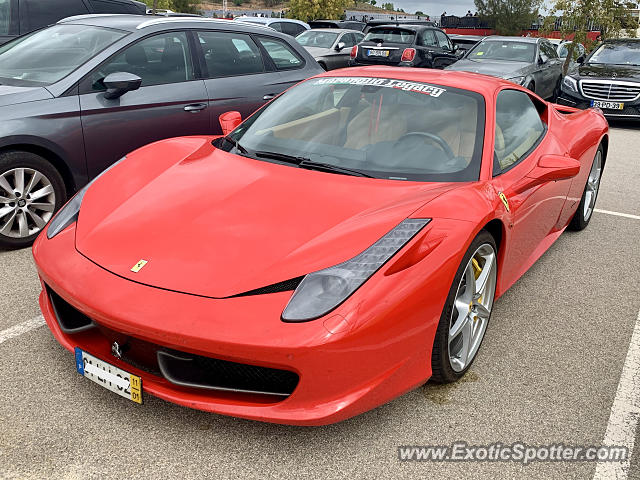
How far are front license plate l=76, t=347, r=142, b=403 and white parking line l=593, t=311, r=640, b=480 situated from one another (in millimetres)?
1725

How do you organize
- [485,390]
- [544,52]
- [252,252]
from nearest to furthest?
1. [252,252]
2. [485,390]
3. [544,52]

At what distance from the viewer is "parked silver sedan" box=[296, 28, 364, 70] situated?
14266 mm

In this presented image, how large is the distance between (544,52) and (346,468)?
12685 millimetres

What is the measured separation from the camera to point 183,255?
2434 millimetres

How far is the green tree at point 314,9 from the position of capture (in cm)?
5153

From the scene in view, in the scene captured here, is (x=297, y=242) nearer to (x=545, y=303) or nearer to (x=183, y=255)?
(x=183, y=255)

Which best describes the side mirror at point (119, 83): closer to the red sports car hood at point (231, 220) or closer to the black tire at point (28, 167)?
the black tire at point (28, 167)

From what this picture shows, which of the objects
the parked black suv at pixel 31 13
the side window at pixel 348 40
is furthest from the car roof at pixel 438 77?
the side window at pixel 348 40

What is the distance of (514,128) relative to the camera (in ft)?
12.0

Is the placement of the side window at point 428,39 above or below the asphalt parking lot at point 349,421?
above

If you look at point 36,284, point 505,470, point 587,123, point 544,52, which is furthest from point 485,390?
point 544,52

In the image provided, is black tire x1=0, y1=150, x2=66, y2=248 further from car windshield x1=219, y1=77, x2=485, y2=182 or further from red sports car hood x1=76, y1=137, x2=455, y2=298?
car windshield x1=219, y1=77, x2=485, y2=182

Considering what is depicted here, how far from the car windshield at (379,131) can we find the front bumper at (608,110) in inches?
341

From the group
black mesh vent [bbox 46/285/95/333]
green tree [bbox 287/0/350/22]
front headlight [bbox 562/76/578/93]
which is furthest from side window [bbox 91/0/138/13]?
green tree [bbox 287/0/350/22]
